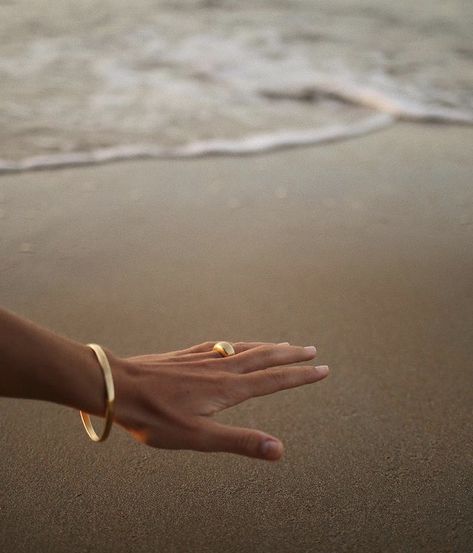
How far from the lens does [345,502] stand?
1.36 m

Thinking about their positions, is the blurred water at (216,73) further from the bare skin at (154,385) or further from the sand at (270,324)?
the bare skin at (154,385)

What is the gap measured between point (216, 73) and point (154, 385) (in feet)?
13.9

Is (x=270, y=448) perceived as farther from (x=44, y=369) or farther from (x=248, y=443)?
(x=44, y=369)

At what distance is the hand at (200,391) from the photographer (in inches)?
44.0

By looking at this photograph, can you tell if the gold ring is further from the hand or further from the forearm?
the forearm

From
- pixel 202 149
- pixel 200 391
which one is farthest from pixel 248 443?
pixel 202 149

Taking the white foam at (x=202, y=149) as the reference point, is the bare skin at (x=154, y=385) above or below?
above

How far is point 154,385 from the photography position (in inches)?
45.9

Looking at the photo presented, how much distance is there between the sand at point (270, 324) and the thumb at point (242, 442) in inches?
10.2

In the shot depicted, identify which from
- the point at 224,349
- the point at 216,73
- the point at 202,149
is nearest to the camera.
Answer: the point at 224,349

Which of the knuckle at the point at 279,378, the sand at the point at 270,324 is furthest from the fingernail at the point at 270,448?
the sand at the point at 270,324

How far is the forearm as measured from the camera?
106cm

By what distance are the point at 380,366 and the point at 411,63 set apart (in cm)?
431

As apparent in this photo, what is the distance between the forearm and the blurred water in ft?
7.45
